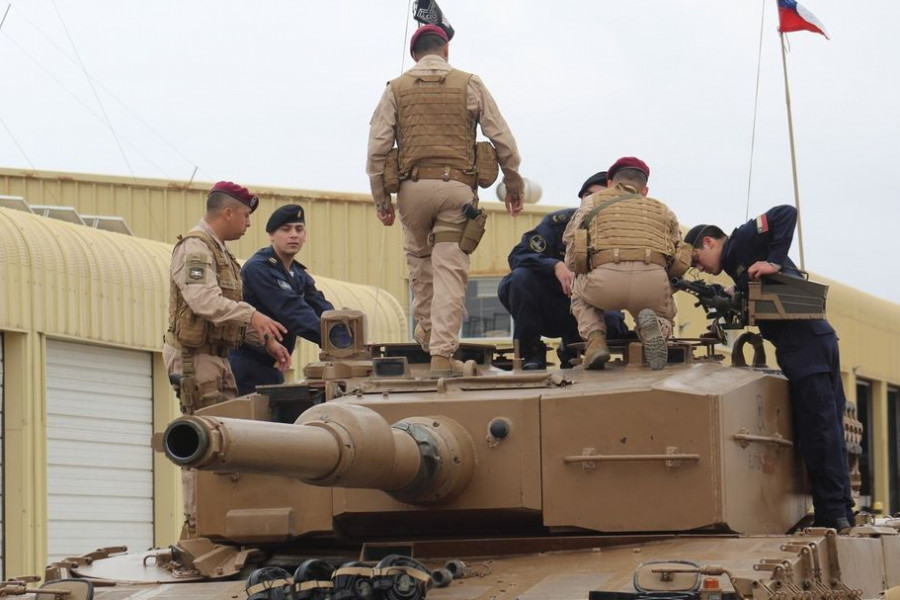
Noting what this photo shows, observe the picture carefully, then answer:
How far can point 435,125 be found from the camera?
1459 cm

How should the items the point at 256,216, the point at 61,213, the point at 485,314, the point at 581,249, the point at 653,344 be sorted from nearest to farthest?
the point at 653,344 < the point at 581,249 < the point at 61,213 < the point at 256,216 < the point at 485,314

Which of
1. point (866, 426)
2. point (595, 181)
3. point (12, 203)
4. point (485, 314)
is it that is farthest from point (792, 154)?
point (866, 426)

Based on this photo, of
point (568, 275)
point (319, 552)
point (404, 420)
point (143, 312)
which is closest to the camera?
point (404, 420)

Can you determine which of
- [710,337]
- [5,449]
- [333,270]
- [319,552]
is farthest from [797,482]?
[333,270]

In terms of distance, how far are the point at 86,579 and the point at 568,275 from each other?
16.3 feet

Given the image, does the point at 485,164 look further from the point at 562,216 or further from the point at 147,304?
the point at 147,304

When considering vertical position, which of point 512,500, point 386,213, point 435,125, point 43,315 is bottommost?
point 512,500

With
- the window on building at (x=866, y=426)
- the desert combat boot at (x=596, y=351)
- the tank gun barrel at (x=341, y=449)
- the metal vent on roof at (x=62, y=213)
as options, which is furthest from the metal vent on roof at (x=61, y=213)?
Result: the window on building at (x=866, y=426)

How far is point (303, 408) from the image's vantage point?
1367 cm

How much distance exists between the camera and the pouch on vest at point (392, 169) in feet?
48.3

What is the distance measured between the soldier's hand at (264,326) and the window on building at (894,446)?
31780mm

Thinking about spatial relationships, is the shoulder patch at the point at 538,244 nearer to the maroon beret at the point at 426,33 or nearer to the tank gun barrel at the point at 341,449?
the maroon beret at the point at 426,33

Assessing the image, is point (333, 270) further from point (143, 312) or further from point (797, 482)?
point (797, 482)

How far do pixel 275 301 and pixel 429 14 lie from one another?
2.91m
